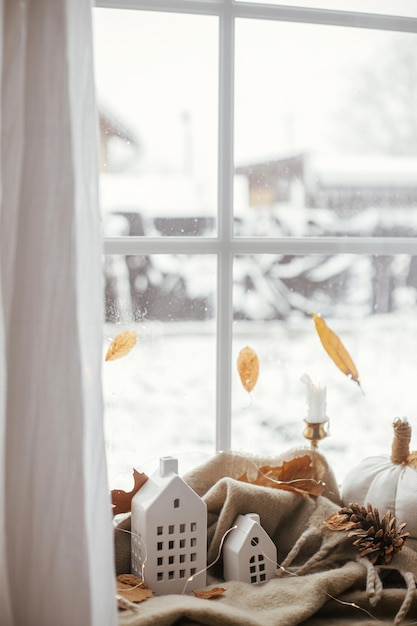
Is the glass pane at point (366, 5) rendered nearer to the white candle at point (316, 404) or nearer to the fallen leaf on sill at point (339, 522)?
the white candle at point (316, 404)

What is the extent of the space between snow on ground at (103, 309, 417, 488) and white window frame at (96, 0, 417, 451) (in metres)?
0.03

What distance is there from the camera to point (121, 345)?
154 cm

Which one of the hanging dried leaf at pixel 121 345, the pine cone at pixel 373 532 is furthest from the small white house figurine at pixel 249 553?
the hanging dried leaf at pixel 121 345

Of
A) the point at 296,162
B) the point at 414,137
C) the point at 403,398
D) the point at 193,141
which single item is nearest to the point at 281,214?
the point at 296,162

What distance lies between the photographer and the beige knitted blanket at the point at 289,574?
1.16m

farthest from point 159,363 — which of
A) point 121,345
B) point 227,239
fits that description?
point 227,239

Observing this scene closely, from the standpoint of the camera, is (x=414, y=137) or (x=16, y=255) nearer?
Result: (x=16, y=255)

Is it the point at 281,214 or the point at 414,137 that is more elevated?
the point at 414,137

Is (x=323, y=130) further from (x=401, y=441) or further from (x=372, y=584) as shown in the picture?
(x=372, y=584)

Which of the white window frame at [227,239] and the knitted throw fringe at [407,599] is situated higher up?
→ the white window frame at [227,239]

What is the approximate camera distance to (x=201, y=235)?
5.15 feet

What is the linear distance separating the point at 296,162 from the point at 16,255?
82 cm

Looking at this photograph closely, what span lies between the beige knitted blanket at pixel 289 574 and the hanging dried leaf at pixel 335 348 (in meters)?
0.26

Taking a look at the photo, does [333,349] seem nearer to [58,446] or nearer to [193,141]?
[193,141]
